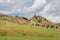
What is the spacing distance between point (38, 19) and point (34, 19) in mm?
4373

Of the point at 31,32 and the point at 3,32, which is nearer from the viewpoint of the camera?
the point at 3,32

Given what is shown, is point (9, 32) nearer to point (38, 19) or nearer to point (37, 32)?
point (37, 32)

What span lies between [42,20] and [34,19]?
8.20 meters

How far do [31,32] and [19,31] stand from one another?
253 inches

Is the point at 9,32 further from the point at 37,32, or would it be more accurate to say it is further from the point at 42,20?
the point at 42,20

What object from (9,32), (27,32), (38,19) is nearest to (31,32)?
(27,32)

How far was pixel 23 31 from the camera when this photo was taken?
10481 centimetres

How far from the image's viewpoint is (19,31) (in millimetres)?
103062

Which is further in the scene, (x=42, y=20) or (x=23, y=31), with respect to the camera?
(x=42, y=20)

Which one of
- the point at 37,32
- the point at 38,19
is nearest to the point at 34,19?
the point at 38,19

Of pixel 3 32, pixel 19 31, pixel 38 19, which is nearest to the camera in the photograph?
pixel 3 32

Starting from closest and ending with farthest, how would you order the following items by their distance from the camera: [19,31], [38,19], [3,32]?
[3,32], [19,31], [38,19]

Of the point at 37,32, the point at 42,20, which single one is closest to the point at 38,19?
the point at 42,20

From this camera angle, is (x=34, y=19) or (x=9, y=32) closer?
(x=9, y=32)
